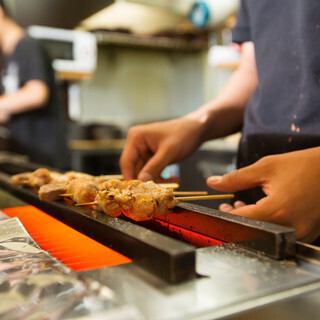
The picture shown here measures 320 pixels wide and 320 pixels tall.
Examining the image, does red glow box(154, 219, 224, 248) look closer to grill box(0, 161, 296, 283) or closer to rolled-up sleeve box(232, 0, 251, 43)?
grill box(0, 161, 296, 283)

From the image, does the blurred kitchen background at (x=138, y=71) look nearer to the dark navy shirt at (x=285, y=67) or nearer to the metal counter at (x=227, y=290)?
the dark navy shirt at (x=285, y=67)

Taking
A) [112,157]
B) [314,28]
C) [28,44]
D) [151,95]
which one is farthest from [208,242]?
[151,95]

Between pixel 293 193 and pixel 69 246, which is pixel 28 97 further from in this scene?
pixel 293 193

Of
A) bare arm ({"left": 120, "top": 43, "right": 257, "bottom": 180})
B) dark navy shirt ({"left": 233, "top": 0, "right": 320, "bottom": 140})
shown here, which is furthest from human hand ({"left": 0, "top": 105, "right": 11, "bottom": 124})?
dark navy shirt ({"left": 233, "top": 0, "right": 320, "bottom": 140})

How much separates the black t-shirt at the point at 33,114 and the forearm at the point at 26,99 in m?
0.07

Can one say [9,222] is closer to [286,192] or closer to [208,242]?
[208,242]

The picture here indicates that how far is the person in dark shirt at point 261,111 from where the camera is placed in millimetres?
1336

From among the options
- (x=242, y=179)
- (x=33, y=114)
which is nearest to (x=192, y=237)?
(x=242, y=179)

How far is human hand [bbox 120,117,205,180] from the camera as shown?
158cm

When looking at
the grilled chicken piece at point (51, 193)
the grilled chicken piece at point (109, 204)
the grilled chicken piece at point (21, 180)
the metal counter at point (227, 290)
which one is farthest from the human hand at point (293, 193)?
the grilled chicken piece at point (21, 180)

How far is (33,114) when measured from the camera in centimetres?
394

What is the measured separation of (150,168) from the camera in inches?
61.0

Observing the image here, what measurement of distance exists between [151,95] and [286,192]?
660 centimetres

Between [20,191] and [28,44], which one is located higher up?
[28,44]
